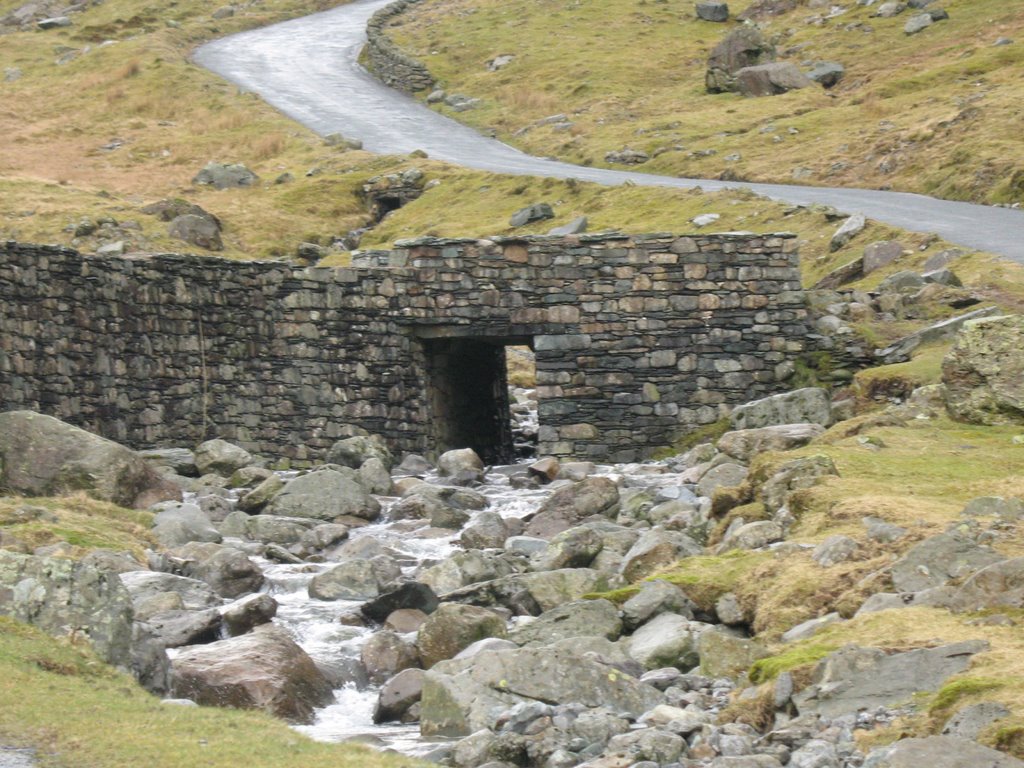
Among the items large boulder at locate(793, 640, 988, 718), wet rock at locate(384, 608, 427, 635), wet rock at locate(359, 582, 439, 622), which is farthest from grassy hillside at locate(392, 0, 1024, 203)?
large boulder at locate(793, 640, 988, 718)

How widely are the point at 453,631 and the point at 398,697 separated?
132 cm

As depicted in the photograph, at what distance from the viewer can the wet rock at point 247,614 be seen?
1445 cm

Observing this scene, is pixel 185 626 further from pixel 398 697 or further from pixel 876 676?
pixel 876 676

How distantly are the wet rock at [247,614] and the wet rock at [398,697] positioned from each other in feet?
6.97

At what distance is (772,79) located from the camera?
48.6 metres

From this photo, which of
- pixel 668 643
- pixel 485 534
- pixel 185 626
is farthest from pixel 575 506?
pixel 668 643

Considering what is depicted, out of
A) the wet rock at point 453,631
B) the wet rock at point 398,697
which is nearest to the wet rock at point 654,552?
the wet rock at point 453,631

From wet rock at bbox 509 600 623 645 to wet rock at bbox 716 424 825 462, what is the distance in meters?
6.54

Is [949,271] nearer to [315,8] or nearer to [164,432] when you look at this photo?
[164,432]

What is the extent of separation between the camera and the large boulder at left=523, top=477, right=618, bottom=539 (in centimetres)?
Result: 1936

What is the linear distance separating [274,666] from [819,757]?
192 inches

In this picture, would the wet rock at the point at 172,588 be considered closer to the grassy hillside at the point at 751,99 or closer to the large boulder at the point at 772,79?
the grassy hillside at the point at 751,99

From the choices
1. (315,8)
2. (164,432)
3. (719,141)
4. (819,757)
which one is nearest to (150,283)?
(164,432)

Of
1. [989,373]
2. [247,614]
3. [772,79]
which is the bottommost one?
[247,614]
